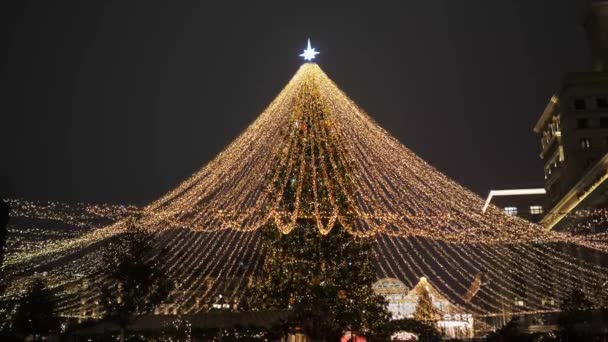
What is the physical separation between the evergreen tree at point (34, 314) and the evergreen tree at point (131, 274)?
7.99 metres

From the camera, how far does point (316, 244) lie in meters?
23.9

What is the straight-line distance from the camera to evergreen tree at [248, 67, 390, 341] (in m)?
23.1

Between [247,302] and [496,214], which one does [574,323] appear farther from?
[247,302]

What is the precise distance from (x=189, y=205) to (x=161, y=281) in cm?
644

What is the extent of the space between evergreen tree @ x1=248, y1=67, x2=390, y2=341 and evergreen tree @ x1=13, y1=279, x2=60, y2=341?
513 inches

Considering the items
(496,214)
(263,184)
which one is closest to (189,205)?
(263,184)

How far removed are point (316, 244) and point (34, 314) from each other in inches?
620

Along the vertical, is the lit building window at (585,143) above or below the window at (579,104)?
below

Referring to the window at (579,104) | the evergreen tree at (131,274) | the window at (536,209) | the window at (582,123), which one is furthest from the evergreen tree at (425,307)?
the window at (536,209)

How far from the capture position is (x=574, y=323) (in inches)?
1093

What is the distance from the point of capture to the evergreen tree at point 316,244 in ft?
75.8

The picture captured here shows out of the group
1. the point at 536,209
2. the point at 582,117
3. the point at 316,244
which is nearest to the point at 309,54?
the point at 316,244

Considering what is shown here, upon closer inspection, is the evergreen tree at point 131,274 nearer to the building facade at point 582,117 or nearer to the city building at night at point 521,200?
the building facade at point 582,117

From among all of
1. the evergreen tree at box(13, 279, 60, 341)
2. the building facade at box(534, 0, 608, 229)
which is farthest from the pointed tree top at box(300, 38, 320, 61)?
the building facade at box(534, 0, 608, 229)
